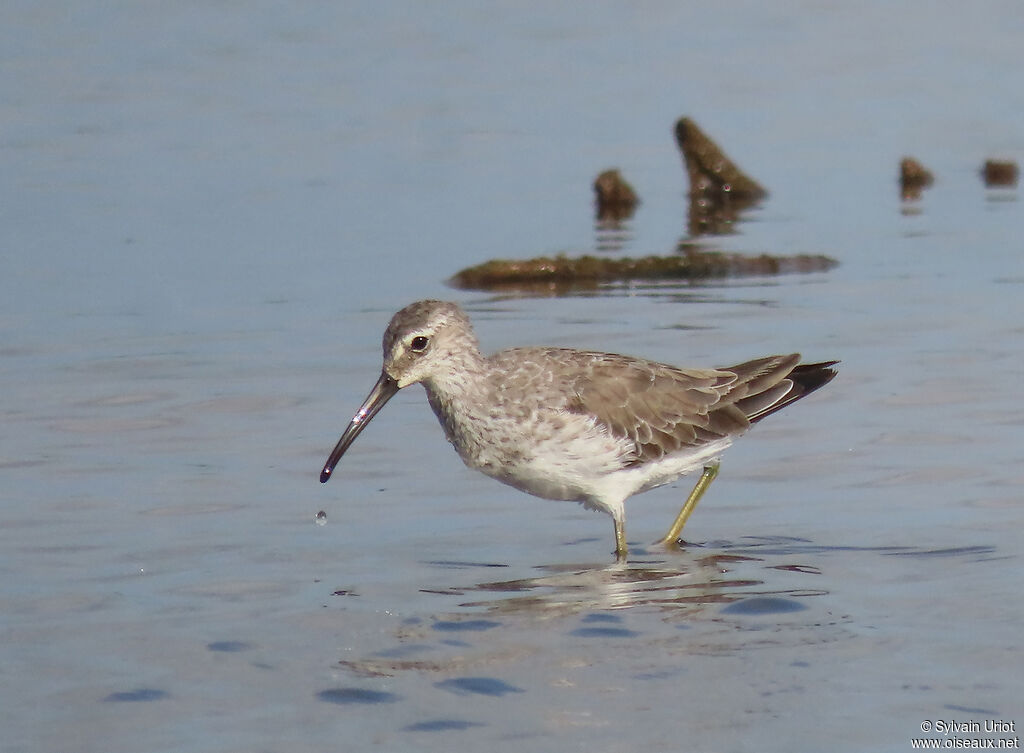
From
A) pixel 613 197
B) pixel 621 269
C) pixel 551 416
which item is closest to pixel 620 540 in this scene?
pixel 551 416

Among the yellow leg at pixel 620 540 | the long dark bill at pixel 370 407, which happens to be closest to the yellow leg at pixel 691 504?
the yellow leg at pixel 620 540

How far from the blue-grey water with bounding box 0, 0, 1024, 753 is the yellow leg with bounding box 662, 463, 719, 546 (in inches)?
7.2

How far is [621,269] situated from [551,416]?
6.89 metres

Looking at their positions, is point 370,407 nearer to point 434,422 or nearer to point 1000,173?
point 434,422

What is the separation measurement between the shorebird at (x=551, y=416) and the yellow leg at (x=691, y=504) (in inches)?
0.4

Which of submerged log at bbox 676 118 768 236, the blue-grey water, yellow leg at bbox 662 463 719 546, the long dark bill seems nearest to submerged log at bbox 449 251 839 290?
the blue-grey water

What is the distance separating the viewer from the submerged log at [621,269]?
55.6 feet

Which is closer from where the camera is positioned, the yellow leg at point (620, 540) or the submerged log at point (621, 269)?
the yellow leg at point (620, 540)

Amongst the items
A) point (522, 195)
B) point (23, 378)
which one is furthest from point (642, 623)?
point (522, 195)

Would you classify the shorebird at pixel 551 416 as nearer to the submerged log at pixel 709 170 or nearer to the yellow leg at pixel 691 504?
the yellow leg at pixel 691 504

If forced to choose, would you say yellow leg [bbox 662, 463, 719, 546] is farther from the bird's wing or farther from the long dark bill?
the long dark bill

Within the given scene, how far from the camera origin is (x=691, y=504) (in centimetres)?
1118

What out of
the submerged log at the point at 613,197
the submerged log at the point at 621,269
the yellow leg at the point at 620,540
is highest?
the submerged log at the point at 613,197

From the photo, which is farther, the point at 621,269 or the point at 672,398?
the point at 621,269
